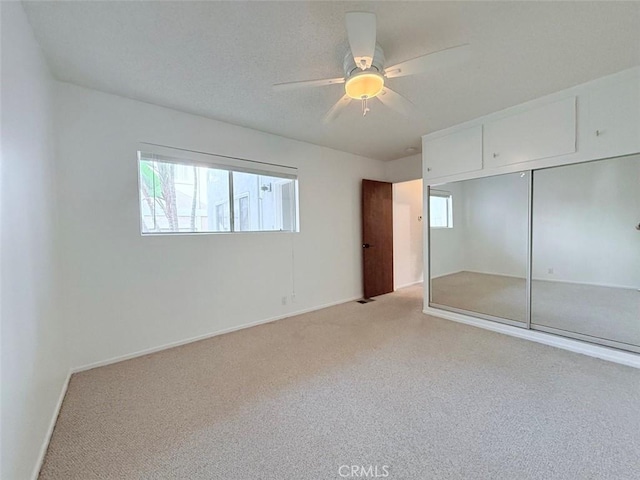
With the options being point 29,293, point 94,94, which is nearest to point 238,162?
point 94,94

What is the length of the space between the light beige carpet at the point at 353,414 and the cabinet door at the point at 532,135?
2.02 m

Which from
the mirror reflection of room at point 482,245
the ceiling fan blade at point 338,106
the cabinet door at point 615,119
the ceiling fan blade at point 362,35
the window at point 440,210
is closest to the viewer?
the ceiling fan blade at point 362,35

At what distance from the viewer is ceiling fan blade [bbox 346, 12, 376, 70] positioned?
131cm

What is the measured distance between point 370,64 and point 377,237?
3.47 meters

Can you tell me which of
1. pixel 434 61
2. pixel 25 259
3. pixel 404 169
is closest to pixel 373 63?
pixel 434 61

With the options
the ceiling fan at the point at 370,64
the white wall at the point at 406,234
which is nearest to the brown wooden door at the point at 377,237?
→ the white wall at the point at 406,234

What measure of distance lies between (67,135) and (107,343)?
6.31 feet

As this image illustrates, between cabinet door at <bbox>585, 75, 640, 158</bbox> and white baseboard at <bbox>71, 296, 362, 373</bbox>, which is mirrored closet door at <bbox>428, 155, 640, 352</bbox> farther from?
white baseboard at <bbox>71, 296, 362, 373</bbox>

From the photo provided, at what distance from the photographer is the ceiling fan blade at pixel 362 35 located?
4.31 feet

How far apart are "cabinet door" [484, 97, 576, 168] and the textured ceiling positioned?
207 mm

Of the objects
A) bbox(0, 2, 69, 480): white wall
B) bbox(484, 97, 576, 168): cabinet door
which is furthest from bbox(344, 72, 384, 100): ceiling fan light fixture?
bbox(484, 97, 576, 168): cabinet door

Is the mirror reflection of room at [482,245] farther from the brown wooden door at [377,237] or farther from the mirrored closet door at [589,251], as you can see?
the brown wooden door at [377,237]

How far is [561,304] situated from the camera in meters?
2.88

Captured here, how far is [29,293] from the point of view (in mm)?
1447
